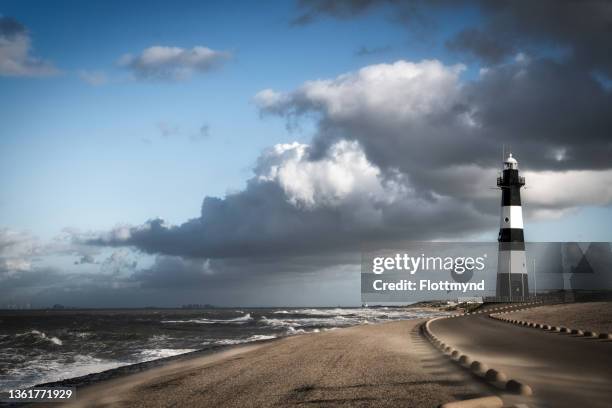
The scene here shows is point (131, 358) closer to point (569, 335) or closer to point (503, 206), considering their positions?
point (569, 335)

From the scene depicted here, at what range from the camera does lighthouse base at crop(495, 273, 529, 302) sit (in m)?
59.9

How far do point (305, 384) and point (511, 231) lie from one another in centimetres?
4990

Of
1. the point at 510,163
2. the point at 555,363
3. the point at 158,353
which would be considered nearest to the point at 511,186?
the point at 510,163

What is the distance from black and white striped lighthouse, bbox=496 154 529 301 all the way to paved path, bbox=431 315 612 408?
35.9m

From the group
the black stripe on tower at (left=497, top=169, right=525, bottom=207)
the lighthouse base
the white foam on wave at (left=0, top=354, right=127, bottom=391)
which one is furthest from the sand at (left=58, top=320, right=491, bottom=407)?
the lighthouse base

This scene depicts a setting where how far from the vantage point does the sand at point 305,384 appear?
402 inches

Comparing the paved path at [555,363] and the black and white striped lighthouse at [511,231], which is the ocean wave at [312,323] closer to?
the black and white striped lighthouse at [511,231]

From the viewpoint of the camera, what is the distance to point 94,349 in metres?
33.8

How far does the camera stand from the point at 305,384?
40.0 ft

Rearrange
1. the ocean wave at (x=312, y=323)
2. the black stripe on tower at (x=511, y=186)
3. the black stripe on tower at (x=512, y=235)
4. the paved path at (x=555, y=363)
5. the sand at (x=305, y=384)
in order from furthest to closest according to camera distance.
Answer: the ocean wave at (x=312, y=323) → the black stripe on tower at (x=511, y=186) → the black stripe on tower at (x=512, y=235) → the sand at (x=305, y=384) → the paved path at (x=555, y=363)

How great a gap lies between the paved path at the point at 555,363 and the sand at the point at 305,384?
1.23 metres

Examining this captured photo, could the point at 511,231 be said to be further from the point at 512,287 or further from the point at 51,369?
the point at 51,369

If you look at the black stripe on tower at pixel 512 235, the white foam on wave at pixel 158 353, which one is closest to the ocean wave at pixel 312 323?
the black stripe on tower at pixel 512 235

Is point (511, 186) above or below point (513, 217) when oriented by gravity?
above
